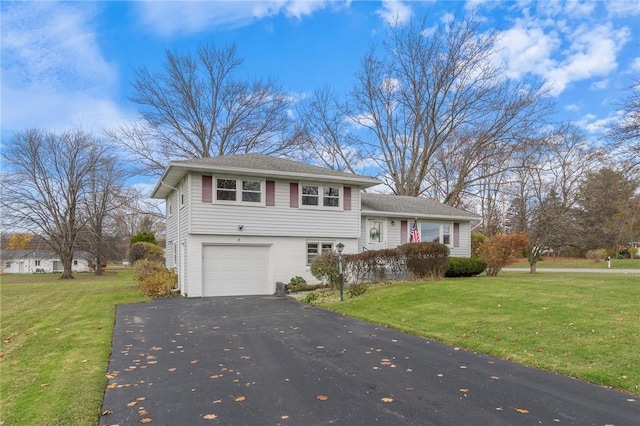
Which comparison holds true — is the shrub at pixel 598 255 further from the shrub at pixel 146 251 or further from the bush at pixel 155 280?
the shrub at pixel 146 251

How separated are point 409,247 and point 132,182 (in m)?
27.7

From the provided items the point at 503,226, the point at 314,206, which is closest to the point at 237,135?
the point at 314,206

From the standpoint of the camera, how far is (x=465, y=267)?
17984 millimetres

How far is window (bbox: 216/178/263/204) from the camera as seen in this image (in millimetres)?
15352

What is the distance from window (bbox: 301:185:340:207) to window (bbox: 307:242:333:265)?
166 centimetres

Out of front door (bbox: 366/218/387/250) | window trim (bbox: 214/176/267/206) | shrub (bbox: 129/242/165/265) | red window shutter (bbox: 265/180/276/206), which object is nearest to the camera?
window trim (bbox: 214/176/267/206)

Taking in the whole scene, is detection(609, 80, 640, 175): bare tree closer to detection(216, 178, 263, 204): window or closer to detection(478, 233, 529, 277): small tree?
detection(478, 233, 529, 277): small tree

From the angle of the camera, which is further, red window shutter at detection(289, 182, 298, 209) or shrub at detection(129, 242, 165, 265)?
shrub at detection(129, 242, 165, 265)

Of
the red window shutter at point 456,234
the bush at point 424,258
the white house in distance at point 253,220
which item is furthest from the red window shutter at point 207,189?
the red window shutter at point 456,234

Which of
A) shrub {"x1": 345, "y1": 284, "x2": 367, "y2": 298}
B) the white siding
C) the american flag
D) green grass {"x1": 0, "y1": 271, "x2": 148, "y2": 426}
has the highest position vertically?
the white siding

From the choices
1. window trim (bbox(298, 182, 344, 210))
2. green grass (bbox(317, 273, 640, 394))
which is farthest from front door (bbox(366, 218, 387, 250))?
green grass (bbox(317, 273, 640, 394))

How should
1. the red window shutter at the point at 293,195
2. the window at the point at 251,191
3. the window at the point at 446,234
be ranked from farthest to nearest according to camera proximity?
the window at the point at 446,234 < the red window shutter at the point at 293,195 < the window at the point at 251,191

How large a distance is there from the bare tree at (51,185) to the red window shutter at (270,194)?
2376cm

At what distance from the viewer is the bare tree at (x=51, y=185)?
30453 millimetres
